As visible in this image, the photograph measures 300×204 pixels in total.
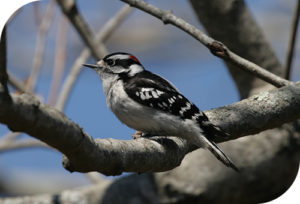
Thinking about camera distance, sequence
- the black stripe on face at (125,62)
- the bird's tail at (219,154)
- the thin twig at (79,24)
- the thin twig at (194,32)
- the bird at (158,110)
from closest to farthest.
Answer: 1. the bird's tail at (219,154)
2. the bird at (158,110)
3. the thin twig at (194,32)
4. the black stripe on face at (125,62)
5. the thin twig at (79,24)

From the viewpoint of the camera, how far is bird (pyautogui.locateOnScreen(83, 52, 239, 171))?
2.09 m

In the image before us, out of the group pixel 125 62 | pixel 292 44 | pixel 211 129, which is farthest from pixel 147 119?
pixel 292 44

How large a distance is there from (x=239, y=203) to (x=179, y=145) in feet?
3.63

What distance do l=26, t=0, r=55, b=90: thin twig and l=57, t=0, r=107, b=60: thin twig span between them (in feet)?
0.33

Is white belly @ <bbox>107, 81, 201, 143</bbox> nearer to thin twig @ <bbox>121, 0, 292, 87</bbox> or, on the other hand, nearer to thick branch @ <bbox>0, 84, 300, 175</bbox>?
thick branch @ <bbox>0, 84, 300, 175</bbox>

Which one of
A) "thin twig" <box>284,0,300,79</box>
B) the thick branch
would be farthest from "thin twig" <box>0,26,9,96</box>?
"thin twig" <box>284,0,300,79</box>

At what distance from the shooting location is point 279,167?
2986mm

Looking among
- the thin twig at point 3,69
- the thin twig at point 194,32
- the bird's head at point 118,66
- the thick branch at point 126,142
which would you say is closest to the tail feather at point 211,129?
the thick branch at point 126,142

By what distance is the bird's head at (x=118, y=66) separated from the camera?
8.41ft

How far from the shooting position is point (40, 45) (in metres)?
2.88

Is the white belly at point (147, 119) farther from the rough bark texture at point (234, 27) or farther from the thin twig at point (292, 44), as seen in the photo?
the rough bark texture at point (234, 27)

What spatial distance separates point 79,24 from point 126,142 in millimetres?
1648

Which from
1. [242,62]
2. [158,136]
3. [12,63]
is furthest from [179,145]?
[12,63]

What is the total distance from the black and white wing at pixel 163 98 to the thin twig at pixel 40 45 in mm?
684
